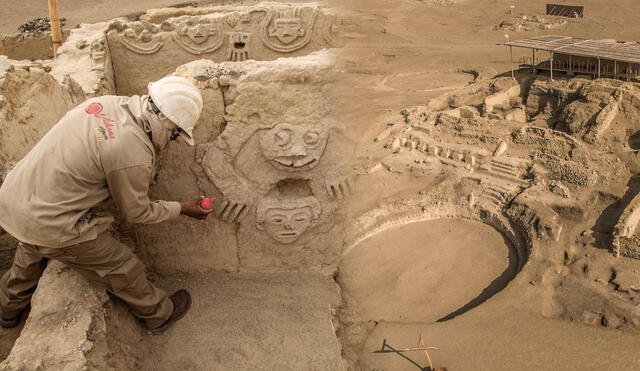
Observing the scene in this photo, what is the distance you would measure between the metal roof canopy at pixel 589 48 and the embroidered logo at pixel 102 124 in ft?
35.5

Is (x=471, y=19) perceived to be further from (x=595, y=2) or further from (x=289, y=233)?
(x=289, y=233)

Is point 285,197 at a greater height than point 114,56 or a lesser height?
lesser

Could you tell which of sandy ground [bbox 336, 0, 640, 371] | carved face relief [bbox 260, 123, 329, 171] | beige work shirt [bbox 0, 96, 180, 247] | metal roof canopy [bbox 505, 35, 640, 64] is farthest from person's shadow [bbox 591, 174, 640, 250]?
beige work shirt [bbox 0, 96, 180, 247]

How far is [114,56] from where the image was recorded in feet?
18.3

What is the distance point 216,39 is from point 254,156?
273 cm

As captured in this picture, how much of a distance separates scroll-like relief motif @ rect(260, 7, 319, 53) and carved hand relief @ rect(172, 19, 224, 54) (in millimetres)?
506

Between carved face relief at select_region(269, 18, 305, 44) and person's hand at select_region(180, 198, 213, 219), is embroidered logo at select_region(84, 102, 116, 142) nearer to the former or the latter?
person's hand at select_region(180, 198, 213, 219)

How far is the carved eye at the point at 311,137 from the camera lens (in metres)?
3.46

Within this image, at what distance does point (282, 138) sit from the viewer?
3.46m

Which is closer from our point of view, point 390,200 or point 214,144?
point 214,144

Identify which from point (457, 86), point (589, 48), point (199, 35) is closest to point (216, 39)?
point (199, 35)

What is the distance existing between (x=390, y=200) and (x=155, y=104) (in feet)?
16.8

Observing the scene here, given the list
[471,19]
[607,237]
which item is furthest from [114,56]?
[471,19]

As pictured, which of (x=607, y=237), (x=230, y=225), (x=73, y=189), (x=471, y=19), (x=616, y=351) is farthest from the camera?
(x=471, y=19)
